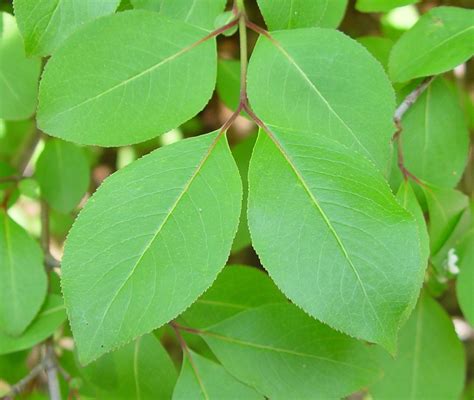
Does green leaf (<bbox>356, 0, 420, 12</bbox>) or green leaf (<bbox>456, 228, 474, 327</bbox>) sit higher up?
green leaf (<bbox>356, 0, 420, 12</bbox>)

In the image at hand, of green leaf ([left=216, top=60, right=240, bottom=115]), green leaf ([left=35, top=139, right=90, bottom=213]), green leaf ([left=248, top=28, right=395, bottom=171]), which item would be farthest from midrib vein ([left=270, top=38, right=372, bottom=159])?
green leaf ([left=35, top=139, right=90, bottom=213])

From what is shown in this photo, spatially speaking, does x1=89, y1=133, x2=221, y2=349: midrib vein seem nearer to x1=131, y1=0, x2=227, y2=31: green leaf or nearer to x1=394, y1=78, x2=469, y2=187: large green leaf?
x1=131, y1=0, x2=227, y2=31: green leaf

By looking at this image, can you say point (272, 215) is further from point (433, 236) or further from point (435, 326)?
point (435, 326)

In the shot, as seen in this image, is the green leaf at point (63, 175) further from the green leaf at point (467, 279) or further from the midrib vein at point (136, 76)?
the green leaf at point (467, 279)

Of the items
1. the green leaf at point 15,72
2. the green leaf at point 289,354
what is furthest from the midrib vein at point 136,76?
the green leaf at point 289,354

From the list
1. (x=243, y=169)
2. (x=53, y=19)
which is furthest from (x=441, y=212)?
(x=53, y=19)

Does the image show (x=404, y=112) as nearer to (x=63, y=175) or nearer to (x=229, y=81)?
(x=229, y=81)

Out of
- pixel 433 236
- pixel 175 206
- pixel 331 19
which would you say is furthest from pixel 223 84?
pixel 175 206
